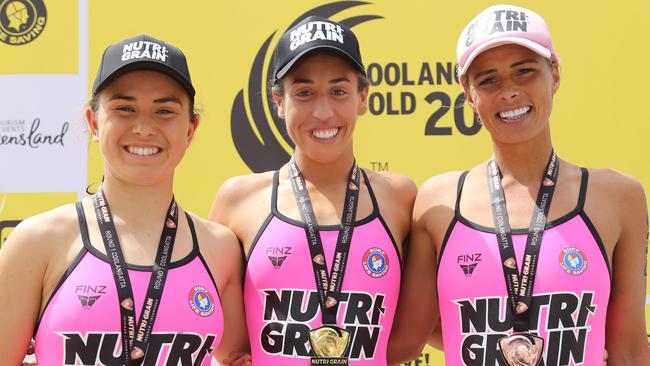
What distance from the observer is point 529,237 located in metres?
2.44

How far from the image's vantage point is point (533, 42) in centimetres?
245

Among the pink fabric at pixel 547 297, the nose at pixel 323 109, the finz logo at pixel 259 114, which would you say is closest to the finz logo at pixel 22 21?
the finz logo at pixel 259 114

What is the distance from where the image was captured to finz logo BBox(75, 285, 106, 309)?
2125mm

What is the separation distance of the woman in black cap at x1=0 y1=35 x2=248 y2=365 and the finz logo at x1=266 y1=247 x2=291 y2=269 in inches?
7.5

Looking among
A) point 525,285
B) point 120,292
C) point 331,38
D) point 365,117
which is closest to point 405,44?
point 365,117

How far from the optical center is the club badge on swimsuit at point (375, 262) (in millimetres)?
2596

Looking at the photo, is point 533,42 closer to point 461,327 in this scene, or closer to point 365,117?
point 461,327

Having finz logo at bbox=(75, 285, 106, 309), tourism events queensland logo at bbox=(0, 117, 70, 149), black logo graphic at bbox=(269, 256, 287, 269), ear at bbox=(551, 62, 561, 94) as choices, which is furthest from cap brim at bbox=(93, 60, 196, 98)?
tourism events queensland logo at bbox=(0, 117, 70, 149)

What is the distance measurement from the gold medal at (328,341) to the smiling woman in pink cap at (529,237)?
14.2 inches

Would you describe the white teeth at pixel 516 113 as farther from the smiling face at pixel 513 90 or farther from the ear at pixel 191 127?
the ear at pixel 191 127

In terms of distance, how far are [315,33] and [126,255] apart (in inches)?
39.4

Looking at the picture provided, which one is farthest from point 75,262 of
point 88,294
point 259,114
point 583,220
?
point 259,114

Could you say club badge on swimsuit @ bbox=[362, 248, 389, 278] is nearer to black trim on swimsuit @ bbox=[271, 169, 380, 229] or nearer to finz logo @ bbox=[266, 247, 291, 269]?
black trim on swimsuit @ bbox=[271, 169, 380, 229]

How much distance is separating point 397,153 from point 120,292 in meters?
1.95
